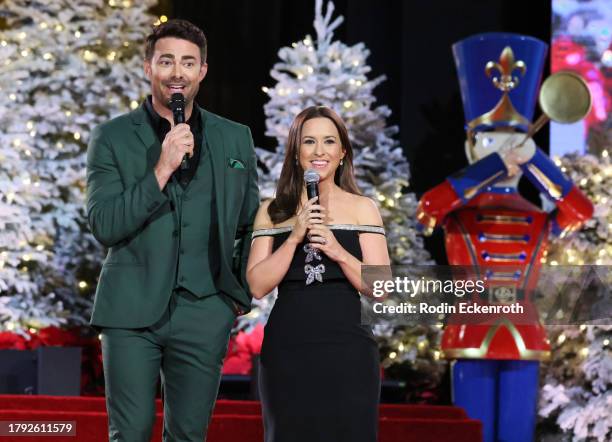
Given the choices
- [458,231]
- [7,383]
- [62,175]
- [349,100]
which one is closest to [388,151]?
[349,100]

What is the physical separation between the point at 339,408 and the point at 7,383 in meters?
3.95

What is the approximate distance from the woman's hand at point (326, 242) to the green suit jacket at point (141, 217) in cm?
27

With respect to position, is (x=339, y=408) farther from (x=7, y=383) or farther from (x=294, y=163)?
(x=7, y=383)

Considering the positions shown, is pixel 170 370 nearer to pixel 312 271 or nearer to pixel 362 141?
pixel 312 271

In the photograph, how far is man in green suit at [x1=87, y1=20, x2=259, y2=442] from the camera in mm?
3014

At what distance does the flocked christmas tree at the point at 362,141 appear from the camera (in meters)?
7.15

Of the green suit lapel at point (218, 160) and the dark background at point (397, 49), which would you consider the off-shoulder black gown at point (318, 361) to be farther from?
the dark background at point (397, 49)

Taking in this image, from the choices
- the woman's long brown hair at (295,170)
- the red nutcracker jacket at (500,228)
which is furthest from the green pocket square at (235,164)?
the red nutcracker jacket at (500,228)

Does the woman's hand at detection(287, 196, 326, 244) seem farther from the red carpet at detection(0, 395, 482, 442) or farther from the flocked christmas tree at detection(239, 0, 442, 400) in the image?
the flocked christmas tree at detection(239, 0, 442, 400)

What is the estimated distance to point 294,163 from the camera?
338 cm

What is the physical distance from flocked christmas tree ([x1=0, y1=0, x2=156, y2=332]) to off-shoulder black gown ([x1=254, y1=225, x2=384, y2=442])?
414 cm

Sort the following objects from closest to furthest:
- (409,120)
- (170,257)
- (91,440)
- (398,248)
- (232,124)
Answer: (170,257), (232,124), (91,440), (398,248), (409,120)

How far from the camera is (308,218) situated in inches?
122

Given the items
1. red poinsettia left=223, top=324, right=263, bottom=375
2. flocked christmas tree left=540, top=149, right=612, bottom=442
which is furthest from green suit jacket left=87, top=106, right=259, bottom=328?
flocked christmas tree left=540, top=149, right=612, bottom=442
